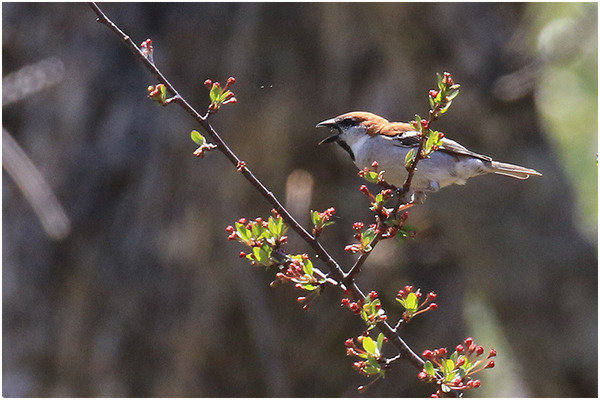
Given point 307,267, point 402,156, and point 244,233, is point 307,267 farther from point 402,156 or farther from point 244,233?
point 402,156

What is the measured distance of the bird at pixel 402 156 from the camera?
3.65 meters

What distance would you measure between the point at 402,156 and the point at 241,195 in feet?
10.1

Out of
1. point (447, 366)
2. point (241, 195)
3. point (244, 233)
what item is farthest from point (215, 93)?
point (241, 195)

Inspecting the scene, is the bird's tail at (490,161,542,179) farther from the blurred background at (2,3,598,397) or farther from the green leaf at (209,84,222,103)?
the blurred background at (2,3,598,397)

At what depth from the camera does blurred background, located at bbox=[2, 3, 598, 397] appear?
6.36m

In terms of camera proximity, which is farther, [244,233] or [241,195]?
[241,195]

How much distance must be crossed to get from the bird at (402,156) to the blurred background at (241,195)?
2.26 meters

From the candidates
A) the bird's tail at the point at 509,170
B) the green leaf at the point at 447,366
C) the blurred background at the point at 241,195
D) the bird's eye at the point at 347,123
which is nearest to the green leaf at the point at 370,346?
the green leaf at the point at 447,366

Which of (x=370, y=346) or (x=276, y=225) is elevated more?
(x=276, y=225)

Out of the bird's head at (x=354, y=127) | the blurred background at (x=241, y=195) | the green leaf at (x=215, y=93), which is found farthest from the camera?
the blurred background at (x=241, y=195)

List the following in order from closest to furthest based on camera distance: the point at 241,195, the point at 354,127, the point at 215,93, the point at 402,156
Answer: the point at 215,93 < the point at 402,156 < the point at 354,127 < the point at 241,195

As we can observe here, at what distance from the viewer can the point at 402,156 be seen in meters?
3.65

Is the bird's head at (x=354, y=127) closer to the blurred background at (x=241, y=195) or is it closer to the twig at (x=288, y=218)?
the twig at (x=288, y=218)

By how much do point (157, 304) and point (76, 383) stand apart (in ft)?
3.25
